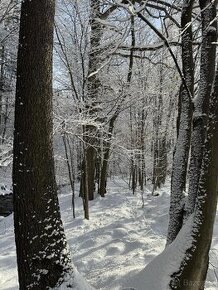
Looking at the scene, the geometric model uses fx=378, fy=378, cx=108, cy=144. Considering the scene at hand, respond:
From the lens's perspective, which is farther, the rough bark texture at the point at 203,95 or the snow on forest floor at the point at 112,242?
the snow on forest floor at the point at 112,242

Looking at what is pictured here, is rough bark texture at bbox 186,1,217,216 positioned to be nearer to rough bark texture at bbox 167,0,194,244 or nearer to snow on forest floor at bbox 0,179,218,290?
rough bark texture at bbox 167,0,194,244

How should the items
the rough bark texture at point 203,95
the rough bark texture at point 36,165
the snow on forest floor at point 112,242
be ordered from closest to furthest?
the rough bark texture at point 36,165
the rough bark texture at point 203,95
the snow on forest floor at point 112,242

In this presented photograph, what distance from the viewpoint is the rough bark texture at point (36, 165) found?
3.33 m

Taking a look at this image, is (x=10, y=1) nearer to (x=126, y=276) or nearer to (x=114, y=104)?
(x=114, y=104)

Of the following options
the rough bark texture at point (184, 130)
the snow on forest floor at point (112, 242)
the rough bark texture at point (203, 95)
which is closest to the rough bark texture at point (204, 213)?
the rough bark texture at point (203, 95)

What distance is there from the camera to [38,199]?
3377 mm

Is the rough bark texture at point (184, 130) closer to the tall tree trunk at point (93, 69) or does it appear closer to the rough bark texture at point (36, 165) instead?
the rough bark texture at point (36, 165)

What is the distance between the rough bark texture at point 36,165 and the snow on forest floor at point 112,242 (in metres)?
2.30

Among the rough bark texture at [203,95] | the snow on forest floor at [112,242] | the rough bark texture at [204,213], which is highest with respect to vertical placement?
the rough bark texture at [203,95]

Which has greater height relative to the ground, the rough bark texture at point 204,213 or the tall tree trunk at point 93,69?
the tall tree trunk at point 93,69

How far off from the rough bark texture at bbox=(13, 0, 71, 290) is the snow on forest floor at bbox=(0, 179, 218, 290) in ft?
7.53

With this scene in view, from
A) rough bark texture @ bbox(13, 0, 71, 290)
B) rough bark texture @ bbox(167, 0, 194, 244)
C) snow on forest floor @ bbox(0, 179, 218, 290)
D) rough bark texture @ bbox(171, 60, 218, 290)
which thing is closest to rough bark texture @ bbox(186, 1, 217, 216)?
rough bark texture @ bbox(167, 0, 194, 244)

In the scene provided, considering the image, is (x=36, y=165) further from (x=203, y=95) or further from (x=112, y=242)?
(x=112, y=242)

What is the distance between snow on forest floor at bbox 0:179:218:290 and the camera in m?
5.98
